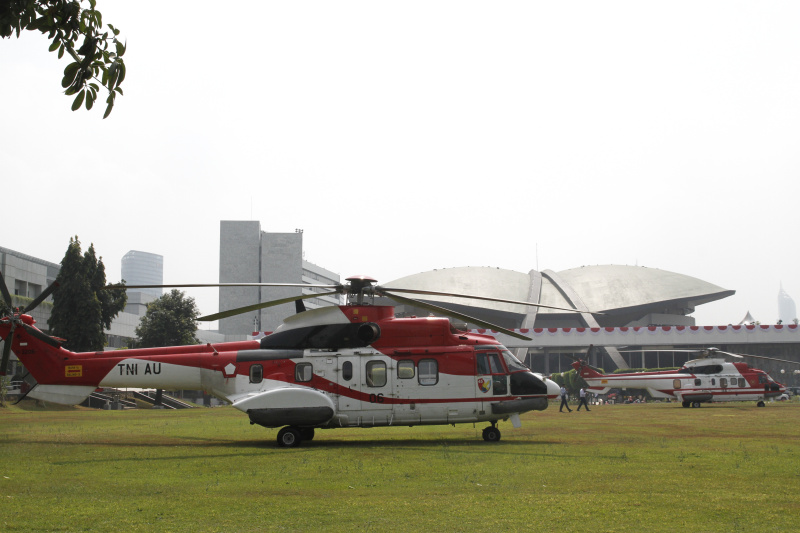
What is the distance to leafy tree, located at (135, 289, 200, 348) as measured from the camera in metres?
62.3

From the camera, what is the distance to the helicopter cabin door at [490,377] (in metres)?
18.4

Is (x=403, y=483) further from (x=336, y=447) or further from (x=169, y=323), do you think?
(x=169, y=323)

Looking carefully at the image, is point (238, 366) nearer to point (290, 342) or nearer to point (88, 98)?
point (290, 342)

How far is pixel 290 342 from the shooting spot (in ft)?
62.0

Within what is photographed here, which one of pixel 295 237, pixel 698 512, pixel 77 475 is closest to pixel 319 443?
pixel 77 475

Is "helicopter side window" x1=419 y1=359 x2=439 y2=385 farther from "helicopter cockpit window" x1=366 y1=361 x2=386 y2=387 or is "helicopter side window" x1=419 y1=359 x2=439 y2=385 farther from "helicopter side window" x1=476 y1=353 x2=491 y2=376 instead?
"helicopter side window" x1=476 y1=353 x2=491 y2=376

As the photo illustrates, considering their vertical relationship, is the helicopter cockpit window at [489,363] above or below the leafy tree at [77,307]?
below

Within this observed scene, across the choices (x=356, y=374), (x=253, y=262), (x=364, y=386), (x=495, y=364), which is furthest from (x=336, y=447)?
(x=253, y=262)

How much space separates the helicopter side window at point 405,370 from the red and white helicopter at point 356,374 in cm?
3

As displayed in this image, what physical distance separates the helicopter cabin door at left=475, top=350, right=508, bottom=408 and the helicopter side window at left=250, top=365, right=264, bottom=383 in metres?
5.55

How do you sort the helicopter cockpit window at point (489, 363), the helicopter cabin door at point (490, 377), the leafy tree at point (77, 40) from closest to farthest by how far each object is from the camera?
the leafy tree at point (77, 40) → the helicopter cabin door at point (490, 377) → the helicopter cockpit window at point (489, 363)

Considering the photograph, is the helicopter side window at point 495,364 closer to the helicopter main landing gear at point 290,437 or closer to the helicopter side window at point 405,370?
the helicopter side window at point 405,370

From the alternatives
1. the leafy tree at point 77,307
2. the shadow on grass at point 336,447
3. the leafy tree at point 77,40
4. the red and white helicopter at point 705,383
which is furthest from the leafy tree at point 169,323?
the leafy tree at point 77,40

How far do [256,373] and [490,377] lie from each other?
6053mm
